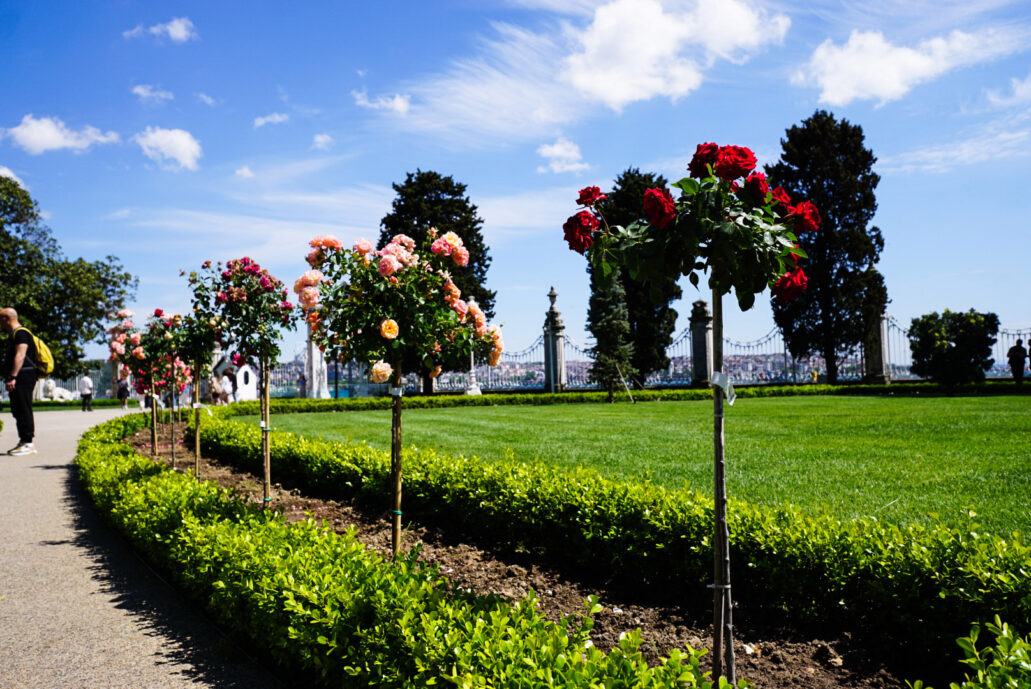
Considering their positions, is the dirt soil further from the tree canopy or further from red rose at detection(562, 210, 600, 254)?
the tree canopy

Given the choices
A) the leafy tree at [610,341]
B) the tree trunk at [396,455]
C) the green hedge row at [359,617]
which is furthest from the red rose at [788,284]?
the leafy tree at [610,341]

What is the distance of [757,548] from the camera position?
382 centimetres

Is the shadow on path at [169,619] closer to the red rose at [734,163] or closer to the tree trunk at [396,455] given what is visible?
the tree trunk at [396,455]

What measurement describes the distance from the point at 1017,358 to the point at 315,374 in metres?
25.2

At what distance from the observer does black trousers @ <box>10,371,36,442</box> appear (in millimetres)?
11047

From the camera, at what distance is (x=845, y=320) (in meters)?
26.0

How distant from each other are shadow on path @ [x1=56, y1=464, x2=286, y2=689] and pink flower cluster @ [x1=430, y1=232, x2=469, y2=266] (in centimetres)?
282

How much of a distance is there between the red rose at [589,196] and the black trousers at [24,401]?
12.0 metres

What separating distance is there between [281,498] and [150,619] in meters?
3.21

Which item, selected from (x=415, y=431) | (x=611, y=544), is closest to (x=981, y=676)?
(x=611, y=544)

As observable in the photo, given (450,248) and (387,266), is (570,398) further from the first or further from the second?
(387,266)

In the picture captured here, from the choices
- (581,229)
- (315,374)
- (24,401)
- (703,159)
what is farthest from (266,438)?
(315,374)

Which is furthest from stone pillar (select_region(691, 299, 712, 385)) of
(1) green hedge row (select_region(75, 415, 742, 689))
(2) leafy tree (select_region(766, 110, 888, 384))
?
(1) green hedge row (select_region(75, 415, 742, 689))

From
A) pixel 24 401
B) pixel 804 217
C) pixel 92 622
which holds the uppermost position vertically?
pixel 804 217
